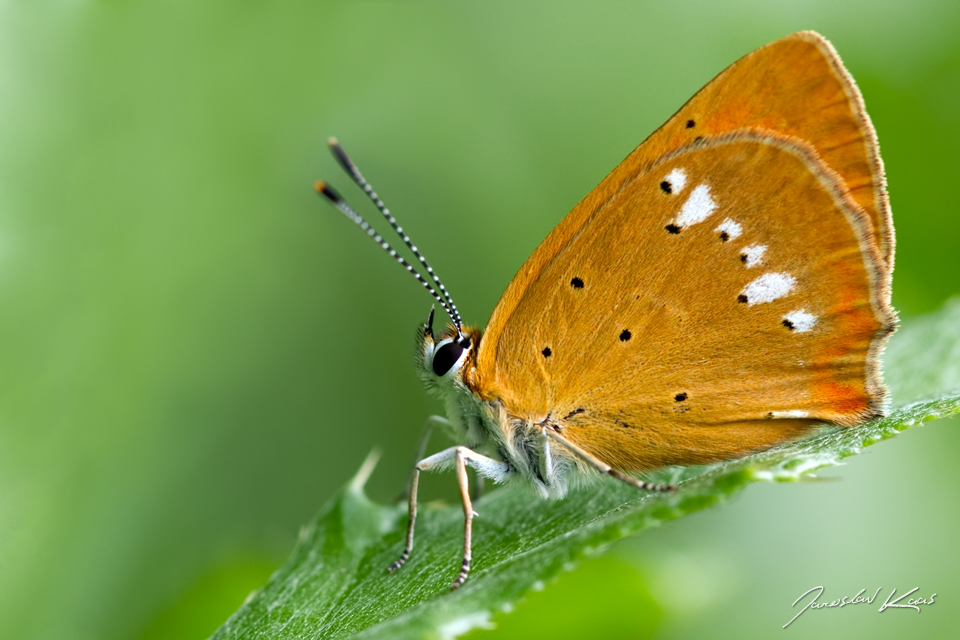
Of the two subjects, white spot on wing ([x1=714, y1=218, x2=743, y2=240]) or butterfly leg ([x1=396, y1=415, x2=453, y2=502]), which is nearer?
white spot on wing ([x1=714, y1=218, x2=743, y2=240])

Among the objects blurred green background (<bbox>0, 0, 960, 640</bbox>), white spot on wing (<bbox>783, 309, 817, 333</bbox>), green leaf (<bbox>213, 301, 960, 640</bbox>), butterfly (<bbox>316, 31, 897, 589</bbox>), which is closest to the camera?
green leaf (<bbox>213, 301, 960, 640</bbox>)

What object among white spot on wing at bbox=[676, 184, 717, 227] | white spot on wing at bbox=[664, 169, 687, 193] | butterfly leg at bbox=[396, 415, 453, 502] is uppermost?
white spot on wing at bbox=[664, 169, 687, 193]

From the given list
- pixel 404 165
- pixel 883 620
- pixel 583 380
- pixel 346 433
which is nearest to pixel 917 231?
pixel 883 620

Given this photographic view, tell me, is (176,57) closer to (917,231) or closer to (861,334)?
(861,334)

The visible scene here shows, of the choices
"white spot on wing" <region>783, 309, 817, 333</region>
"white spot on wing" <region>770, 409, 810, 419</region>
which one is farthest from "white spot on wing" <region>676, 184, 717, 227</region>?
"white spot on wing" <region>770, 409, 810, 419</region>

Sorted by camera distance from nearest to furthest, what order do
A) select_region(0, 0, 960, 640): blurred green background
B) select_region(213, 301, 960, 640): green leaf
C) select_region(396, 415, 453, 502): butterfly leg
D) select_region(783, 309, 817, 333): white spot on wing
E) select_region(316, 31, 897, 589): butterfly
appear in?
select_region(213, 301, 960, 640): green leaf
select_region(316, 31, 897, 589): butterfly
select_region(783, 309, 817, 333): white spot on wing
select_region(0, 0, 960, 640): blurred green background
select_region(396, 415, 453, 502): butterfly leg

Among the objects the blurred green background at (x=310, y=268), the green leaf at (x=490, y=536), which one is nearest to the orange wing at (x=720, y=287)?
the green leaf at (x=490, y=536)

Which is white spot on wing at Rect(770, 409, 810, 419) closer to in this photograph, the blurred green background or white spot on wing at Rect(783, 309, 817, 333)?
white spot on wing at Rect(783, 309, 817, 333)

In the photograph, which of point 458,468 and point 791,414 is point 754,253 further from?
point 458,468

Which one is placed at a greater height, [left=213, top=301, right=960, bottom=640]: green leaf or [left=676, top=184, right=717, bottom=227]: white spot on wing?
[left=676, top=184, right=717, bottom=227]: white spot on wing
